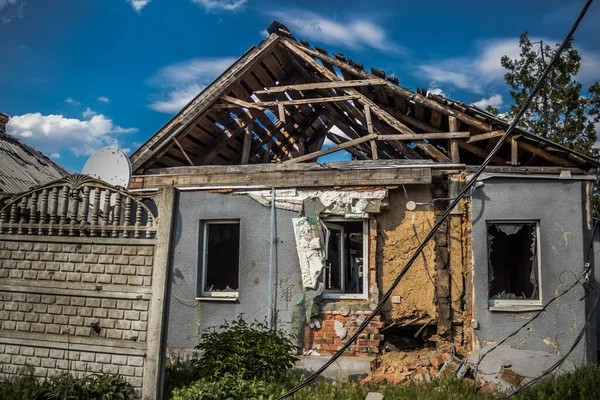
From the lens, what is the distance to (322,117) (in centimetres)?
1132

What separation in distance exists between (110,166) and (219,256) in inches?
132

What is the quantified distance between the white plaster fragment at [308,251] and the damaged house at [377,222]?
23 mm

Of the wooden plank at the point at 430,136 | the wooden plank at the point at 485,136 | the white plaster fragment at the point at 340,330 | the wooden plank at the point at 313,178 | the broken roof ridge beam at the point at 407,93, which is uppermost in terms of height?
the broken roof ridge beam at the point at 407,93

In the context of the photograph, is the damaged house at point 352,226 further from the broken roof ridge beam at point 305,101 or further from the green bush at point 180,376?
the green bush at point 180,376

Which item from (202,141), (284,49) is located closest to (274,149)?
(202,141)

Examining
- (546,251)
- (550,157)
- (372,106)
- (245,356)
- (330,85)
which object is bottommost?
(245,356)

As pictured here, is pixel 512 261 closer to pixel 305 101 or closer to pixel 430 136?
pixel 430 136

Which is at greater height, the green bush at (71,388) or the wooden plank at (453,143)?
the wooden plank at (453,143)

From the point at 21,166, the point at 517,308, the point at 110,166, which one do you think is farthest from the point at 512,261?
the point at 21,166

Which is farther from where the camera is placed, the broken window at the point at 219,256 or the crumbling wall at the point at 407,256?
the broken window at the point at 219,256

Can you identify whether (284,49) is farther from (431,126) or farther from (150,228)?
(150,228)

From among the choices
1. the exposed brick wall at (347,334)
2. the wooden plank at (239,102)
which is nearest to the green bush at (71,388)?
the exposed brick wall at (347,334)

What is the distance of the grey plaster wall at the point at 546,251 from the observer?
7.73 m

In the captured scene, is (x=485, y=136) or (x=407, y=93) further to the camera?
(x=407, y=93)
